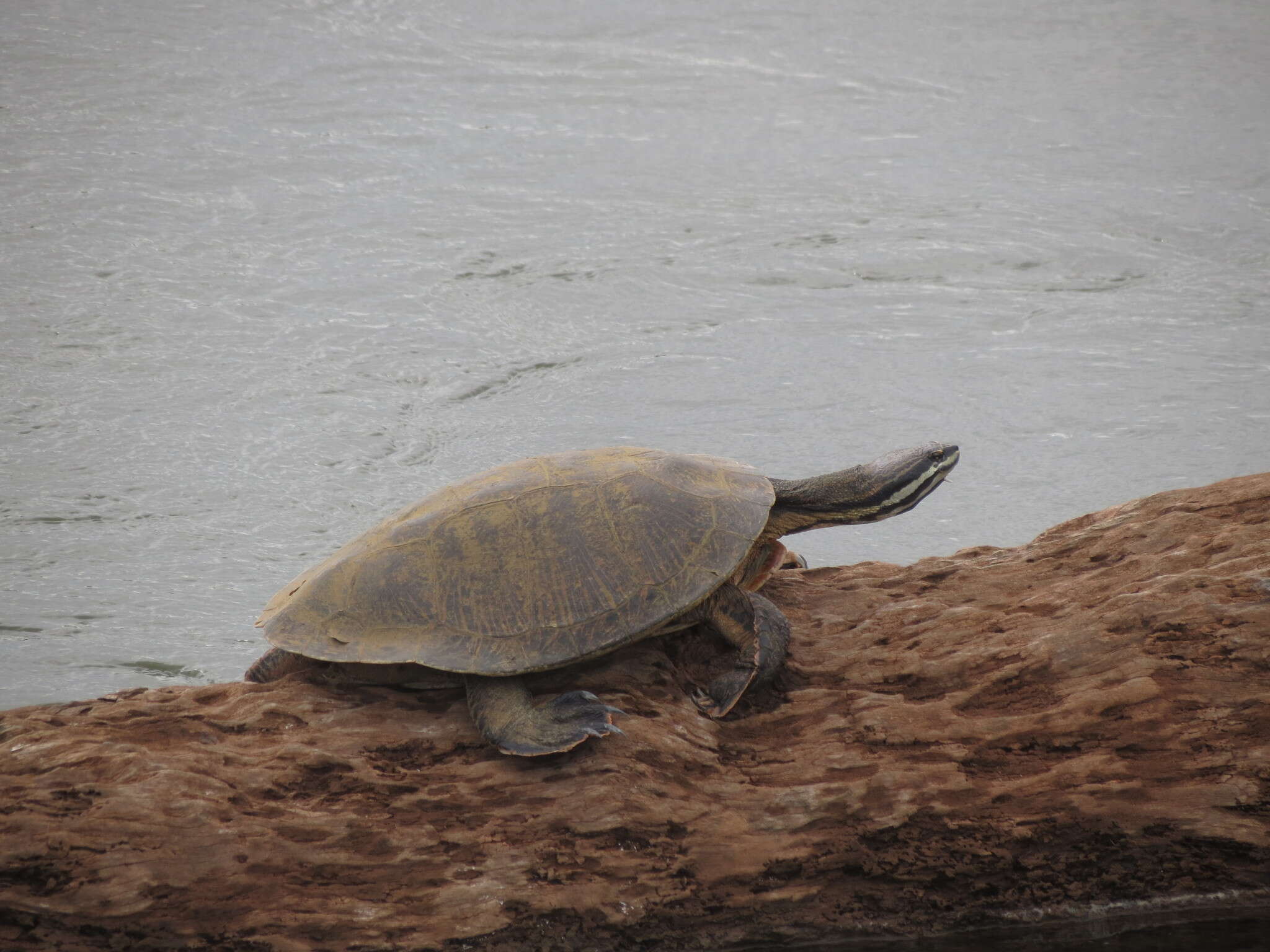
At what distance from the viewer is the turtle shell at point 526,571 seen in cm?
357

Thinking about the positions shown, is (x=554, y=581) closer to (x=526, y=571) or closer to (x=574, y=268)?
(x=526, y=571)

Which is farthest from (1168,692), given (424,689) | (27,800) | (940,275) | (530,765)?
(940,275)

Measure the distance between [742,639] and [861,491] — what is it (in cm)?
67

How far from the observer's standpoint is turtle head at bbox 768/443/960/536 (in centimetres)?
408

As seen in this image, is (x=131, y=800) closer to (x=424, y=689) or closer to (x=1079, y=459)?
(x=424, y=689)

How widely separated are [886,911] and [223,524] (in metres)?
3.97

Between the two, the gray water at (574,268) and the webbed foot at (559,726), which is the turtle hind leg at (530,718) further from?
the gray water at (574,268)

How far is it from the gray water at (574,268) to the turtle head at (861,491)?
2.00m

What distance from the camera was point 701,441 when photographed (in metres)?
6.66

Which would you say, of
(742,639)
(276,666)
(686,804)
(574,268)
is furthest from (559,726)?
(574,268)

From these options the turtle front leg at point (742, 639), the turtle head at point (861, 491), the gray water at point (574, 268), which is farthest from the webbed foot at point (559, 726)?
the gray water at point (574, 268)

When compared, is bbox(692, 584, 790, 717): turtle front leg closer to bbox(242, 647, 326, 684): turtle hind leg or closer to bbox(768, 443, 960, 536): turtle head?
bbox(768, 443, 960, 536): turtle head

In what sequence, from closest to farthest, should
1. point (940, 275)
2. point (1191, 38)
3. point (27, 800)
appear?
point (27, 800), point (940, 275), point (1191, 38)

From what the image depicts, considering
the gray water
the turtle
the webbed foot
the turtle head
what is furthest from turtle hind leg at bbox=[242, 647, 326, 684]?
the turtle head
